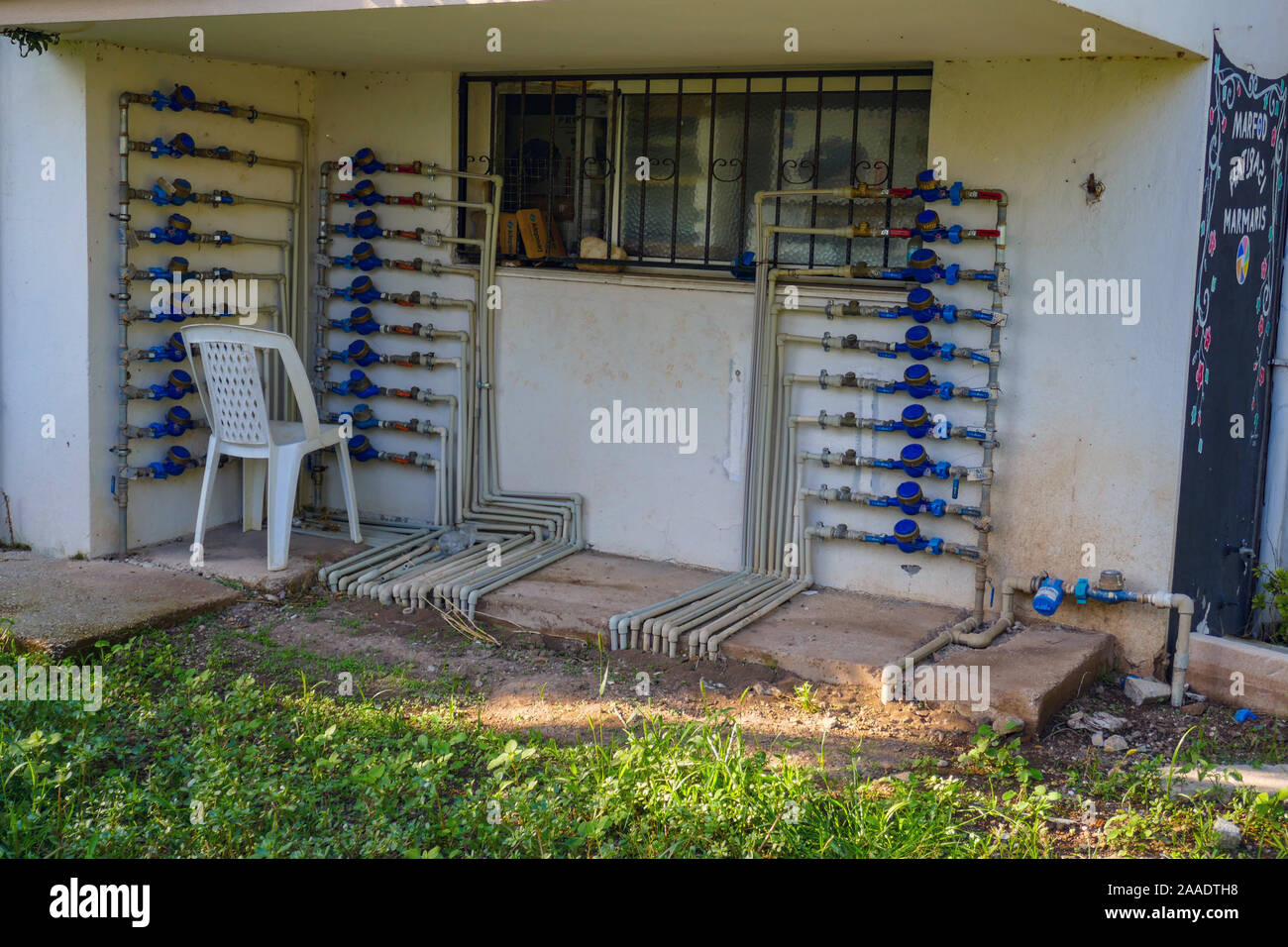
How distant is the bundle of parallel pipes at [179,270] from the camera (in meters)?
6.52

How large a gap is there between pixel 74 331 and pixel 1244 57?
222 inches

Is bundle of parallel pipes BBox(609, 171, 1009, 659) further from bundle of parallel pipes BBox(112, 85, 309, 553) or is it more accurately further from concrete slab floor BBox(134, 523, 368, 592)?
bundle of parallel pipes BBox(112, 85, 309, 553)

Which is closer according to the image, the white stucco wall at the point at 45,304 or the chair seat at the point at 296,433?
the white stucco wall at the point at 45,304

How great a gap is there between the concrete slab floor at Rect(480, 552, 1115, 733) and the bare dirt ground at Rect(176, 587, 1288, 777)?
7 centimetres

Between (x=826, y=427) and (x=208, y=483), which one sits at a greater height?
(x=826, y=427)

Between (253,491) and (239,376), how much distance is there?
106cm

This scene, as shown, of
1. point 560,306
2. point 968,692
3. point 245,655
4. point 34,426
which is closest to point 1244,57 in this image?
point 968,692

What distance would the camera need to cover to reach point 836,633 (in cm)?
573

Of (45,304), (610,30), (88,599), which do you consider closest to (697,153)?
(610,30)

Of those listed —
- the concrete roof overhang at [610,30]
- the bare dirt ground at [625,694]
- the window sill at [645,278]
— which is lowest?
the bare dirt ground at [625,694]

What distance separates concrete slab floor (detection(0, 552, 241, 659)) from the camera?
5496 mm

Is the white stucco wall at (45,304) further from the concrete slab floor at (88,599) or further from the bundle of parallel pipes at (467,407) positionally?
the bundle of parallel pipes at (467,407)

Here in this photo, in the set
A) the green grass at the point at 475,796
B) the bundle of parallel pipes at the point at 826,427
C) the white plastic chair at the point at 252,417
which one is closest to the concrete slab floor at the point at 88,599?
the white plastic chair at the point at 252,417

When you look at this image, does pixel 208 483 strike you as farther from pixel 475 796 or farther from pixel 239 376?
pixel 475 796
